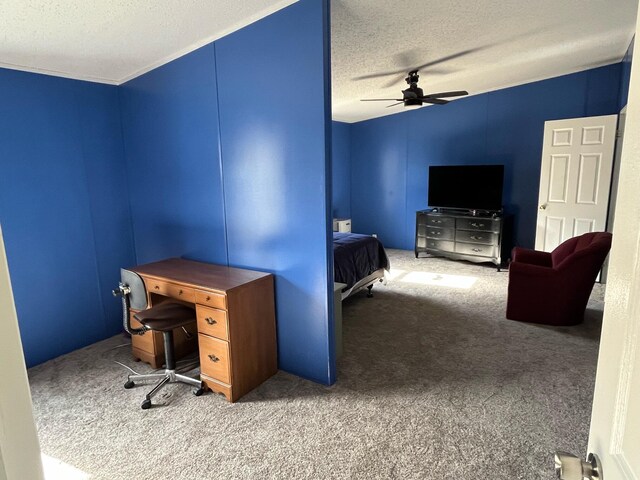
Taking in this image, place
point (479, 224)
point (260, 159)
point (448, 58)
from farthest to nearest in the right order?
point (479, 224) → point (448, 58) → point (260, 159)

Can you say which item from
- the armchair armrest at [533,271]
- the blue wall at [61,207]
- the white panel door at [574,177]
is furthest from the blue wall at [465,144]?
the blue wall at [61,207]

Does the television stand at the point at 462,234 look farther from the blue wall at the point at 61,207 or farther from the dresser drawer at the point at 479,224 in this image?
the blue wall at the point at 61,207

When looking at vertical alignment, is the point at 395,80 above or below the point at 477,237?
above

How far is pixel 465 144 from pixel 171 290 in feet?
17.2

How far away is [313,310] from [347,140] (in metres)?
5.47

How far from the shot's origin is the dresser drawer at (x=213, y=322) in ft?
7.50

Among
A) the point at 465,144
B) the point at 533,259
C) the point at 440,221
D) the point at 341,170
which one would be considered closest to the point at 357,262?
the point at 533,259

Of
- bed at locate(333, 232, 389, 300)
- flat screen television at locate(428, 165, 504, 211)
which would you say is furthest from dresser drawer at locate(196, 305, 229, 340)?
flat screen television at locate(428, 165, 504, 211)

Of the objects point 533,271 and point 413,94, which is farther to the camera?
point 413,94

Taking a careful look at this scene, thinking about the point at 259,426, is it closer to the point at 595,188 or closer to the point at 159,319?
the point at 159,319

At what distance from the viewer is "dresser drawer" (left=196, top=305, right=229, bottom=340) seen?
7.50ft

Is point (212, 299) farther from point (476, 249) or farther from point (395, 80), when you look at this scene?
point (476, 249)

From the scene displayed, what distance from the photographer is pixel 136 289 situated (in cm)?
230

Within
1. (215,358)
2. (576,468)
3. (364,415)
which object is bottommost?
(364,415)
